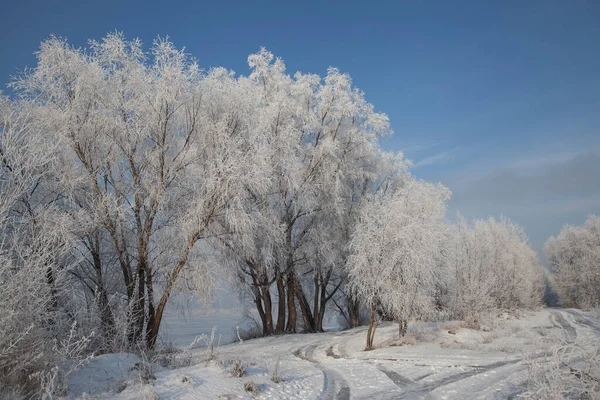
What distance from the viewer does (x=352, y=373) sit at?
1129 centimetres

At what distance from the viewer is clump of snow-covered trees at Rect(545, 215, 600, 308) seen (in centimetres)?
4028

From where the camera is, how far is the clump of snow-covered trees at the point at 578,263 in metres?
40.3

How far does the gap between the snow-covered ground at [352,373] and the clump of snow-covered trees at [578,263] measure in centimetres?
2926

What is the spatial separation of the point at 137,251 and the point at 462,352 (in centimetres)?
1251

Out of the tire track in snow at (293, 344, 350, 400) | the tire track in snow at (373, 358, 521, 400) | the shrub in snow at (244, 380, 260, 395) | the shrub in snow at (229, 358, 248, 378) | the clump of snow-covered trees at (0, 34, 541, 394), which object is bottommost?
the tire track in snow at (373, 358, 521, 400)

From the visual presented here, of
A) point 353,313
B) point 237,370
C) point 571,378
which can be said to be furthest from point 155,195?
point 353,313

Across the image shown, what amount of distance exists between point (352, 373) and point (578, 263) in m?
43.1

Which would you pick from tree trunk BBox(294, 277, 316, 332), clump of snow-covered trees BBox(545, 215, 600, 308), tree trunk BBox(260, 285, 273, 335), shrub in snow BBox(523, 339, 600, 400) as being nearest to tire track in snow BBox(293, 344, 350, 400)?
shrub in snow BBox(523, 339, 600, 400)

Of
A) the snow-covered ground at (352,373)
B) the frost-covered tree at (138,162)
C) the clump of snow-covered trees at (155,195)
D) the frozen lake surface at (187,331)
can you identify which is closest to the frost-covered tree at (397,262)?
the clump of snow-covered trees at (155,195)

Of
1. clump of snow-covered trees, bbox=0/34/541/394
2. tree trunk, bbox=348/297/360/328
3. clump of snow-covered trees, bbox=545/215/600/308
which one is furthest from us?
clump of snow-covered trees, bbox=545/215/600/308

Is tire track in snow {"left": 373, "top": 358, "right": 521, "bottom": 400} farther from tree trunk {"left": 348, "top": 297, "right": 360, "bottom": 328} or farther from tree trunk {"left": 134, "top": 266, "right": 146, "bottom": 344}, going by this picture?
tree trunk {"left": 348, "top": 297, "right": 360, "bottom": 328}

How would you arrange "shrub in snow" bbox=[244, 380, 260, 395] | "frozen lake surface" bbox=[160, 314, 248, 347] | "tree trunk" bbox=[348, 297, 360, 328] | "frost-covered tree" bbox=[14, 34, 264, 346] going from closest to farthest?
1. "shrub in snow" bbox=[244, 380, 260, 395]
2. "frost-covered tree" bbox=[14, 34, 264, 346]
3. "frozen lake surface" bbox=[160, 314, 248, 347]
4. "tree trunk" bbox=[348, 297, 360, 328]

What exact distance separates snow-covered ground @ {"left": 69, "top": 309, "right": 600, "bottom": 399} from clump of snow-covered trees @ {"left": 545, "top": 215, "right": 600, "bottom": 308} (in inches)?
1152

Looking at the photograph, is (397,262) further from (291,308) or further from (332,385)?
(291,308)
